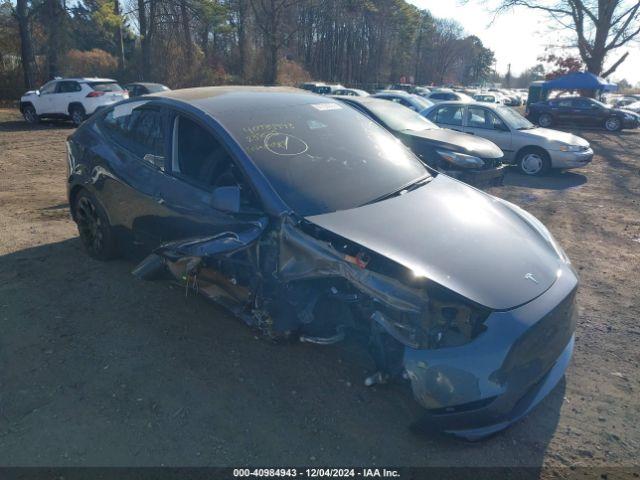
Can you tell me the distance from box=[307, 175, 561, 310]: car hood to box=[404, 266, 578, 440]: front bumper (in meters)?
0.12

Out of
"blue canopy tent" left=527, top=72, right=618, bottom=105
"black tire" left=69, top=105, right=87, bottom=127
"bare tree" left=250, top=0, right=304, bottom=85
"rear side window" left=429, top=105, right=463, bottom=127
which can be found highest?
"bare tree" left=250, top=0, right=304, bottom=85

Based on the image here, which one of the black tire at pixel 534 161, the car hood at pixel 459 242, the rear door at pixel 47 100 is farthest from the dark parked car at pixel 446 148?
the rear door at pixel 47 100

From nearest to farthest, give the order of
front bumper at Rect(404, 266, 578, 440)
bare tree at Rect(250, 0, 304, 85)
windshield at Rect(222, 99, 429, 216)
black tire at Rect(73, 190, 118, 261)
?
1. front bumper at Rect(404, 266, 578, 440)
2. windshield at Rect(222, 99, 429, 216)
3. black tire at Rect(73, 190, 118, 261)
4. bare tree at Rect(250, 0, 304, 85)

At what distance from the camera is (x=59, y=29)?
2675 cm

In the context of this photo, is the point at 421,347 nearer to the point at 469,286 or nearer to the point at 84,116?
the point at 469,286

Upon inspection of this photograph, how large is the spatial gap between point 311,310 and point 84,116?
16314mm

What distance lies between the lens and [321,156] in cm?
360

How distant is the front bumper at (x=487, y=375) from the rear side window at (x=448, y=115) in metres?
8.81

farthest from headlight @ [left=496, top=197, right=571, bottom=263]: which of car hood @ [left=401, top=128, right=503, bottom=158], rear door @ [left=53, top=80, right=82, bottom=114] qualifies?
rear door @ [left=53, top=80, right=82, bottom=114]

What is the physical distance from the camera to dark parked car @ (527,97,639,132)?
20016 millimetres

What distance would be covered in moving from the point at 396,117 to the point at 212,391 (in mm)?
6896

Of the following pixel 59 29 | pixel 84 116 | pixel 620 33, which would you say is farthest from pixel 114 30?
pixel 620 33

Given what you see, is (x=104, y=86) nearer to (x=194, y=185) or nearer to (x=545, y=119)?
(x=194, y=185)

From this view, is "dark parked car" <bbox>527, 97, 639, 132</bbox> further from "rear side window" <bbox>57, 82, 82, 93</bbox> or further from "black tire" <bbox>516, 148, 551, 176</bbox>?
"rear side window" <bbox>57, 82, 82, 93</bbox>
